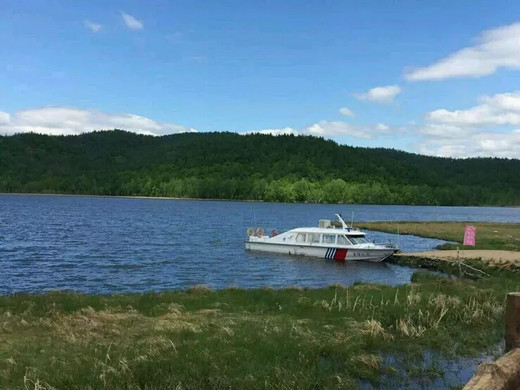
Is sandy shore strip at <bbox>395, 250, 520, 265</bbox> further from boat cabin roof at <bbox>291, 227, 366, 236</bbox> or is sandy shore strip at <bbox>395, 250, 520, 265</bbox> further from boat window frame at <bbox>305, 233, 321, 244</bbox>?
boat window frame at <bbox>305, 233, 321, 244</bbox>

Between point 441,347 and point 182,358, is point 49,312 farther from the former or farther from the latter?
point 441,347

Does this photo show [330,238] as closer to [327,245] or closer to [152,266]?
[327,245]

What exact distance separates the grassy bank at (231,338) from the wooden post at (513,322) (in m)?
Answer: 2.01

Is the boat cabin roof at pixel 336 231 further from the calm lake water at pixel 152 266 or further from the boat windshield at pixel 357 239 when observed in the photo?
the calm lake water at pixel 152 266

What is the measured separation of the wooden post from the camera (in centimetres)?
959

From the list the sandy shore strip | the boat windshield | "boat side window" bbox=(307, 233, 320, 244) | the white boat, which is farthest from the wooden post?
"boat side window" bbox=(307, 233, 320, 244)

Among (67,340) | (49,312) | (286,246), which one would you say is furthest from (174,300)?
(286,246)

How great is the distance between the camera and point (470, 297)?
17953 mm

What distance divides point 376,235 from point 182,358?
64.3 meters

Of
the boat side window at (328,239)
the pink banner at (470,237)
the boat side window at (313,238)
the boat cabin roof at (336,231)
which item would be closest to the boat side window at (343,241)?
the boat cabin roof at (336,231)

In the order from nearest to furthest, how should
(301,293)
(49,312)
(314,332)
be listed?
(314,332), (49,312), (301,293)

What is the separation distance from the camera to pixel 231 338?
12250 millimetres

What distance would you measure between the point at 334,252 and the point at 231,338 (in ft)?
114

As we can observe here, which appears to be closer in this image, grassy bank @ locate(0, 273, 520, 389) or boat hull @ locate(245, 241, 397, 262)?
grassy bank @ locate(0, 273, 520, 389)
